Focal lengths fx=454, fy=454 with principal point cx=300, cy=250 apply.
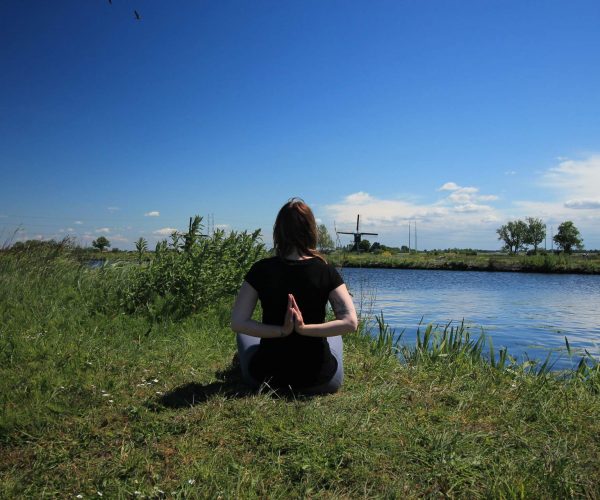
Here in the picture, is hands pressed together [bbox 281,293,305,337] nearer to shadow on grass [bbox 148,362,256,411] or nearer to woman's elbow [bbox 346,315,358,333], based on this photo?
woman's elbow [bbox 346,315,358,333]

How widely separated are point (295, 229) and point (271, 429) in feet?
5.02

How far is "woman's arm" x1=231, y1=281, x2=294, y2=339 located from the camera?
356 centimetres

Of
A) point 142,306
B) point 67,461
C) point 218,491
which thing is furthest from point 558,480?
point 142,306

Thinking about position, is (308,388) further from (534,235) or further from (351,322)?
(534,235)

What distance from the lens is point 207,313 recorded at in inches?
295

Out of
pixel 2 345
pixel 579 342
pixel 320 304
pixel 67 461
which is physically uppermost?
pixel 320 304

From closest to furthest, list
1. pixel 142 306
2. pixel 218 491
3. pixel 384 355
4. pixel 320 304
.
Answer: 1. pixel 218 491
2. pixel 320 304
3. pixel 384 355
4. pixel 142 306

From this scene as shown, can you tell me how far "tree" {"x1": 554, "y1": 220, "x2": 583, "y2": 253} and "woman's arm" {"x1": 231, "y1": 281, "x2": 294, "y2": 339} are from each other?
102392mm

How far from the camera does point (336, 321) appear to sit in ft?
11.9

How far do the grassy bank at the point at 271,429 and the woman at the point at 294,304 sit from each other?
31 centimetres

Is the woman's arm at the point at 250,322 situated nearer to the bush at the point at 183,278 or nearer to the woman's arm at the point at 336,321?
the woman's arm at the point at 336,321

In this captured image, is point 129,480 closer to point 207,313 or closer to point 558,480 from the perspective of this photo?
point 558,480

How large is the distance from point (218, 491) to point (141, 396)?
1.75 metres

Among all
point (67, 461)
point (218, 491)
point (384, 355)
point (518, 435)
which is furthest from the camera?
point (384, 355)
